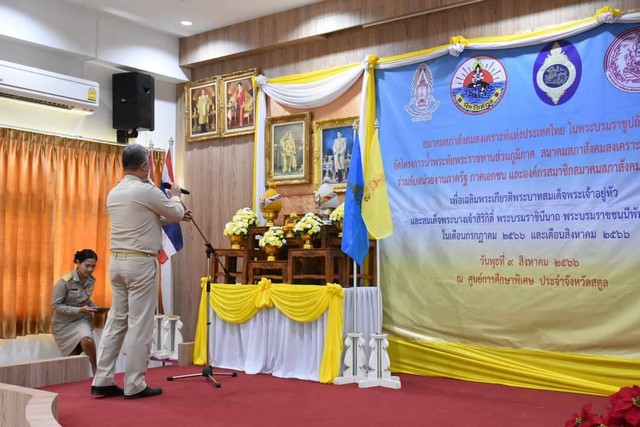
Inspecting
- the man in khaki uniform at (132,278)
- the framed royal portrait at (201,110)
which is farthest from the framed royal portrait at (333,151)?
the man in khaki uniform at (132,278)

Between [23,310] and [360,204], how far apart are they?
3549 millimetres

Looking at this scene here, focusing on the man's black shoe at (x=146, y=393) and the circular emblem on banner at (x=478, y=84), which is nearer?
the man's black shoe at (x=146, y=393)

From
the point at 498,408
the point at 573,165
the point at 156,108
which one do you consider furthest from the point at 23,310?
the point at 573,165

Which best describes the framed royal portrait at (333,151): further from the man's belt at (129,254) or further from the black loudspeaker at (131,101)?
the man's belt at (129,254)

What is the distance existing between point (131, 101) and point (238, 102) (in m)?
1.19

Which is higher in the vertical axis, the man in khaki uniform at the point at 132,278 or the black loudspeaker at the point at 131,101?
the black loudspeaker at the point at 131,101

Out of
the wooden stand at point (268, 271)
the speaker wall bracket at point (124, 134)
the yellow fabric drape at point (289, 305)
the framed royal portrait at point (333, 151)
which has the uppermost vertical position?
the speaker wall bracket at point (124, 134)

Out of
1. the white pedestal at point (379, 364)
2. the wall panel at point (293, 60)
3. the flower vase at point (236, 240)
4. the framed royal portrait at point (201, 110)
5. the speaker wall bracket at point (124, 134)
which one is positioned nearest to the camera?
the white pedestal at point (379, 364)

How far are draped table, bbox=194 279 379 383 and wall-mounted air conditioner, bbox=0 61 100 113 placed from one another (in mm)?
2517

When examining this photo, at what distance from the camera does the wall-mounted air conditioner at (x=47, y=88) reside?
21.6ft

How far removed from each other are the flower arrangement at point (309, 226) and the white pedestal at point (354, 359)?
3.29ft

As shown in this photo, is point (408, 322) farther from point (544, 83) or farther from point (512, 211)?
point (544, 83)

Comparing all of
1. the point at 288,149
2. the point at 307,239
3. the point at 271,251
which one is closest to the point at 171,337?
the point at 271,251

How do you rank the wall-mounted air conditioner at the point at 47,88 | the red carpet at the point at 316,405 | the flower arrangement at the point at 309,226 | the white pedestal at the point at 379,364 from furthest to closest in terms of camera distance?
1. the wall-mounted air conditioner at the point at 47,88
2. the flower arrangement at the point at 309,226
3. the white pedestal at the point at 379,364
4. the red carpet at the point at 316,405
